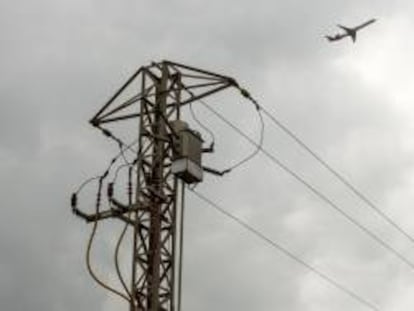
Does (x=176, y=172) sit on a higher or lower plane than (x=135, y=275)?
higher

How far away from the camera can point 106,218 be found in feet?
77.5

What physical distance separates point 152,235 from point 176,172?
5.39 feet

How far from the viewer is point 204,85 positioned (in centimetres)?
2544

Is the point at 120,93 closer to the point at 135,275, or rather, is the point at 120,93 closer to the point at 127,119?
the point at 127,119

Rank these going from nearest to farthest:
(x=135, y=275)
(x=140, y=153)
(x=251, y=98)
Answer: (x=135, y=275)
(x=140, y=153)
(x=251, y=98)

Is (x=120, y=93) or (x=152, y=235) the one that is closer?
(x=152, y=235)

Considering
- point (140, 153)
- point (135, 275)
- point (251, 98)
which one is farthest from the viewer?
point (251, 98)

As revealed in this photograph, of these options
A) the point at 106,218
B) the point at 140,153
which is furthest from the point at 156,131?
the point at 106,218

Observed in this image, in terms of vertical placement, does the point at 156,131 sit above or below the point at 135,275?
above

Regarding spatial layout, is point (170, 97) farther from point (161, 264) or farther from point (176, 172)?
point (161, 264)

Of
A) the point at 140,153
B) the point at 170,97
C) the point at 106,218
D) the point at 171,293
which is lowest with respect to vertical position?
the point at 171,293

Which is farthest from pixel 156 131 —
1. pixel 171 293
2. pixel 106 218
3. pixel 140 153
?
pixel 171 293

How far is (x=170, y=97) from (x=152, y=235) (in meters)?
3.57

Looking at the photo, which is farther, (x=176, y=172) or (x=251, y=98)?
(x=251, y=98)
